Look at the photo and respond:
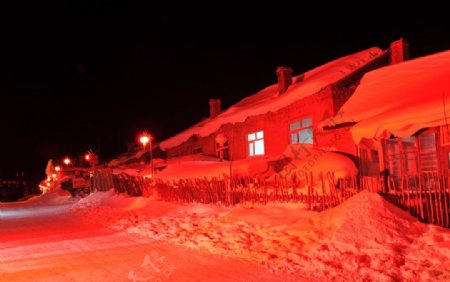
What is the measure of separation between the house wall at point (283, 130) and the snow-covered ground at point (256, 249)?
222 inches

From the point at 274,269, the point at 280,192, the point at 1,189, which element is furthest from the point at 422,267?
the point at 1,189

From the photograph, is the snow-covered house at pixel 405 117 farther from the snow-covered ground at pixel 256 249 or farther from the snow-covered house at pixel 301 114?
the snow-covered ground at pixel 256 249

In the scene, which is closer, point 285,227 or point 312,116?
point 285,227

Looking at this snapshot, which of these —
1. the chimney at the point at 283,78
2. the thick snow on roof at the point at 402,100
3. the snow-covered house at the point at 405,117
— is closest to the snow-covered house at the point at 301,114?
the chimney at the point at 283,78

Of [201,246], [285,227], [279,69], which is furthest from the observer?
[279,69]

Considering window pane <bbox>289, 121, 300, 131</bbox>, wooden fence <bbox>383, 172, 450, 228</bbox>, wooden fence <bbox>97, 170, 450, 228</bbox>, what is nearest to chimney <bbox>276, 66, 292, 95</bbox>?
window pane <bbox>289, 121, 300, 131</bbox>

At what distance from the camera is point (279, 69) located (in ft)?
68.8

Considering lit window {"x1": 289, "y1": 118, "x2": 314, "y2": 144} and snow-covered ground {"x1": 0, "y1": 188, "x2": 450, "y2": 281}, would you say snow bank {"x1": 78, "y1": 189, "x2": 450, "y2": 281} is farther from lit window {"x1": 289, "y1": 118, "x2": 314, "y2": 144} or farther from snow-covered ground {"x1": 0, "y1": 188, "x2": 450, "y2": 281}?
lit window {"x1": 289, "y1": 118, "x2": 314, "y2": 144}

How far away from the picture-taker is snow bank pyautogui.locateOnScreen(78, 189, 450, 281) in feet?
20.7

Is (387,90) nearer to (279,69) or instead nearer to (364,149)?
(364,149)

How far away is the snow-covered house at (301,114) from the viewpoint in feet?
53.9

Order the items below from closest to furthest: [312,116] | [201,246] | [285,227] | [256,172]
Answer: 1. [201,246]
2. [285,227]
3. [256,172]
4. [312,116]

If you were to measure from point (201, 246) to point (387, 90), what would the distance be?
27.2ft

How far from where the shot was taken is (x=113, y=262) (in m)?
7.54
